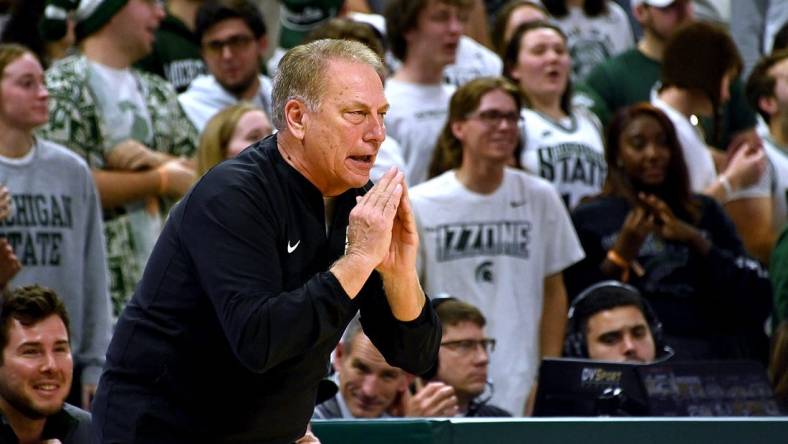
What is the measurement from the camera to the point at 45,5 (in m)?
7.66

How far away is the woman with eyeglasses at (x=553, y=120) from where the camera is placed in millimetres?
7535

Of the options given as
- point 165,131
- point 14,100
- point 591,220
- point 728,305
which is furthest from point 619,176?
point 14,100

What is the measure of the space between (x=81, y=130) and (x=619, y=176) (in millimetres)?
2462

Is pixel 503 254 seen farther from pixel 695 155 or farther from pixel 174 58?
pixel 174 58

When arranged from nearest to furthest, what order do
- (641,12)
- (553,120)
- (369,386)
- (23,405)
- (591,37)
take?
(23,405)
(369,386)
(553,120)
(641,12)
(591,37)

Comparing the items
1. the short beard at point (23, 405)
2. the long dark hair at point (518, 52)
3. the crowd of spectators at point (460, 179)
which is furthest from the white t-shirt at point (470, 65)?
the short beard at point (23, 405)

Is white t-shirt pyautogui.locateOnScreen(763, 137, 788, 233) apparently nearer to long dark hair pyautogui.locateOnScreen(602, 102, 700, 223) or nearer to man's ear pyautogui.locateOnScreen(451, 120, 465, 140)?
long dark hair pyautogui.locateOnScreen(602, 102, 700, 223)

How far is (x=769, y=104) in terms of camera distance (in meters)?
8.30

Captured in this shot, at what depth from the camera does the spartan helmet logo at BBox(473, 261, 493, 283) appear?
686 centimetres

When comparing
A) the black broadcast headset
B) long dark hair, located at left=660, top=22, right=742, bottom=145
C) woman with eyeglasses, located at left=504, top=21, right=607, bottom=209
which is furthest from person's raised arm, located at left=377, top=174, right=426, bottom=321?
long dark hair, located at left=660, top=22, right=742, bottom=145

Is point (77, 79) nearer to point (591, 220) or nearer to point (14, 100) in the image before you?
point (14, 100)

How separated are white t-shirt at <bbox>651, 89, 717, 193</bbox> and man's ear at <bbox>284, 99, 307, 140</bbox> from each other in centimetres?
473

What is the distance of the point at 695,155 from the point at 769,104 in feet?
1.79

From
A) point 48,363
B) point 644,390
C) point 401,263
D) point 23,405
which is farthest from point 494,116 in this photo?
point 401,263
